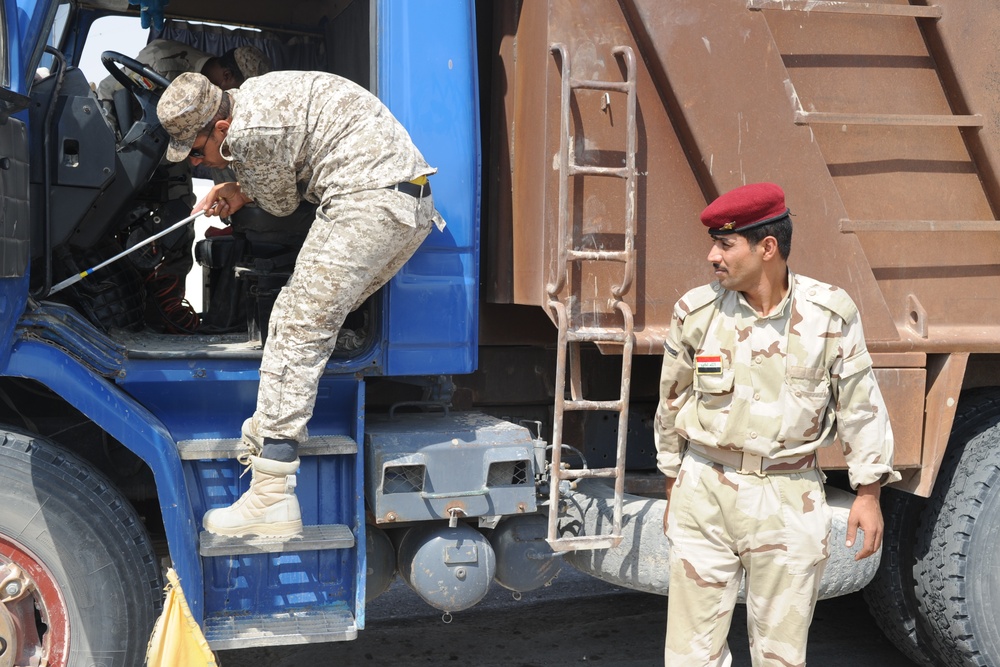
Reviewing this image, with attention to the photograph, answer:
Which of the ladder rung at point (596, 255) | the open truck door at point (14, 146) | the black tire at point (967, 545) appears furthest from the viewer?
the black tire at point (967, 545)

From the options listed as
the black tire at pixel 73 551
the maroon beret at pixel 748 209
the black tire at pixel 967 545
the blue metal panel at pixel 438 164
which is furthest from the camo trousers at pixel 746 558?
the black tire at pixel 73 551

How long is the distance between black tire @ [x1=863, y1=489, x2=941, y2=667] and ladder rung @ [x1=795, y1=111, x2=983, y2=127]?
4.15ft

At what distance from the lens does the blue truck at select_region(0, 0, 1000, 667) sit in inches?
105

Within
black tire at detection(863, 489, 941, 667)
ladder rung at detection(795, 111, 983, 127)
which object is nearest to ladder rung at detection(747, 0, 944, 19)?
ladder rung at detection(795, 111, 983, 127)

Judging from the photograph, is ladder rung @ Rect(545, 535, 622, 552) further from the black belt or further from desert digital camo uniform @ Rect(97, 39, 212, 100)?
desert digital camo uniform @ Rect(97, 39, 212, 100)

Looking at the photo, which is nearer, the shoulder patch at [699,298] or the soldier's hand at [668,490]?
the shoulder patch at [699,298]

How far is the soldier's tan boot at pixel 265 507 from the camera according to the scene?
8.70 feet

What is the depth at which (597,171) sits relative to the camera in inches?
110

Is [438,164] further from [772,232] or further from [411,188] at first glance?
[772,232]

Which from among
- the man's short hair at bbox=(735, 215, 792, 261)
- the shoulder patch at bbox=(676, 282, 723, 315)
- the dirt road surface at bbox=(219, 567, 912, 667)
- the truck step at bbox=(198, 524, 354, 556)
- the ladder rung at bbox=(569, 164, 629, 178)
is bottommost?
the dirt road surface at bbox=(219, 567, 912, 667)

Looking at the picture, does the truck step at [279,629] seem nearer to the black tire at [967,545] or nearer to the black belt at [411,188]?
the black belt at [411,188]

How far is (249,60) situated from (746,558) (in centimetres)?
243

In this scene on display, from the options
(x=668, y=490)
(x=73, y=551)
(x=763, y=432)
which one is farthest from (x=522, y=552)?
(x=73, y=551)

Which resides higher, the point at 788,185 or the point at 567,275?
the point at 788,185
